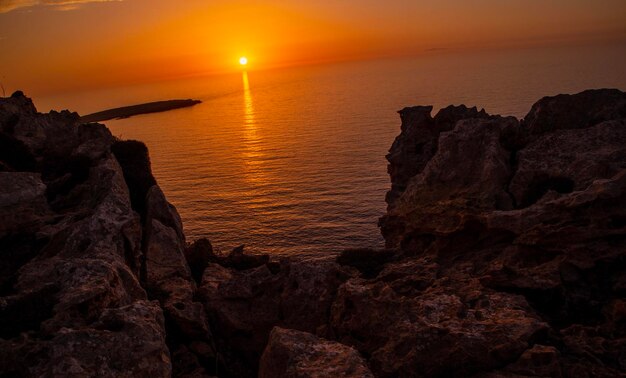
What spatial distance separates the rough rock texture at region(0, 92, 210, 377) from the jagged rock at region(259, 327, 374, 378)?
9.31 ft

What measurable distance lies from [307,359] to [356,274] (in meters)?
11.7

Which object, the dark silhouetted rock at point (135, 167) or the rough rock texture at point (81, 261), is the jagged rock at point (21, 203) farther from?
the dark silhouetted rock at point (135, 167)

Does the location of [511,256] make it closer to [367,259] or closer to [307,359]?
[367,259]

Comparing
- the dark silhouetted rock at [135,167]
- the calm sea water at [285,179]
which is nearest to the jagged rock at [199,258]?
the dark silhouetted rock at [135,167]

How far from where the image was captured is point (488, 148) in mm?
24953

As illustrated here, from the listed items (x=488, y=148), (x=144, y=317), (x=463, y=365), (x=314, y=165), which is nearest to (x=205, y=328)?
(x=144, y=317)

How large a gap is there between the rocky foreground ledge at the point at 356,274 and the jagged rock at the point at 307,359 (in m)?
0.05

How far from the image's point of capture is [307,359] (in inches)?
485

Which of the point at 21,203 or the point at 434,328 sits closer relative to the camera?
the point at 434,328

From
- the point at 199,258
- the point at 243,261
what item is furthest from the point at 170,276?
the point at 243,261

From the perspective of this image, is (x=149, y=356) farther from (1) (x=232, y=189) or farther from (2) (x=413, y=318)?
(1) (x=232, y=189)

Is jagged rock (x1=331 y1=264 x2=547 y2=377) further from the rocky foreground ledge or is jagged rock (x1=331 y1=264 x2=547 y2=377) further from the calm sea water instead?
the calm sea water

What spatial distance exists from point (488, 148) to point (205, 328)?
56.4ft

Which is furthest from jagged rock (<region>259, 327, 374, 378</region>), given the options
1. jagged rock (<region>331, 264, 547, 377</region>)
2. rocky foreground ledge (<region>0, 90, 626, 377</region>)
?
jagged rock (<region>331, 264, 547, 377</region>)
